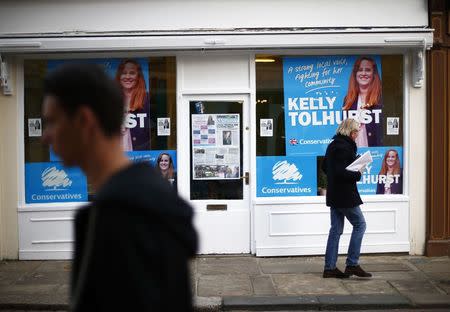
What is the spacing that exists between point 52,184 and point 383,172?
4.93 meters

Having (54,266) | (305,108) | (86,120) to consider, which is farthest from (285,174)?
(86,120)

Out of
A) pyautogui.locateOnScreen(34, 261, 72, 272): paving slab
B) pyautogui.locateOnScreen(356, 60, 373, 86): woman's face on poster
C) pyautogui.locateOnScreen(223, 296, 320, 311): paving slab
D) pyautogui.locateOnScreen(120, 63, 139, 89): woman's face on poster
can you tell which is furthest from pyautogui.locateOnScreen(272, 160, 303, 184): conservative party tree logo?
pyautogui.locateOnScreen(34, 261, 72, 272): paving slab

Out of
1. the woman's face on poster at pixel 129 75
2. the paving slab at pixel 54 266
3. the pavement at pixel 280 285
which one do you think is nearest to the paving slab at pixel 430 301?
the pavement at pixel 280 285

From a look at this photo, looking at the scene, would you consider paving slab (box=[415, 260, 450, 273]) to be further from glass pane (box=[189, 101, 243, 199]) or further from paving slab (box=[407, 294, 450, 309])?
glass pane (box=[189, 101, 243, 199])

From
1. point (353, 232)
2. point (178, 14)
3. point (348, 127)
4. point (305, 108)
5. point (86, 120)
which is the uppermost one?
point (178, 14)

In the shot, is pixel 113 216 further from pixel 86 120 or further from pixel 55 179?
pixel 55 179

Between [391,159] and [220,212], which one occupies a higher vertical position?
→ [391,159]

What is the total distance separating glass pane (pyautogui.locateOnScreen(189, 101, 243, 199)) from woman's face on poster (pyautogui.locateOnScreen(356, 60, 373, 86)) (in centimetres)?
183

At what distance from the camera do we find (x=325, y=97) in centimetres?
932

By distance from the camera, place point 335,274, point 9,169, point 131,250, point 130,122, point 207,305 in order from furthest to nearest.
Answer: point 130,122 < point 9,169 < point 335,274 < point 207,305 < point 131,250

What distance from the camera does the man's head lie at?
1868 millimetres

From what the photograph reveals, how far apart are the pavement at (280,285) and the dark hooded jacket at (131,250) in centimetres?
516

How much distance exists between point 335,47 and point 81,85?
7.58m

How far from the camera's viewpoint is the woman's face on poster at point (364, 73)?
368 inches
